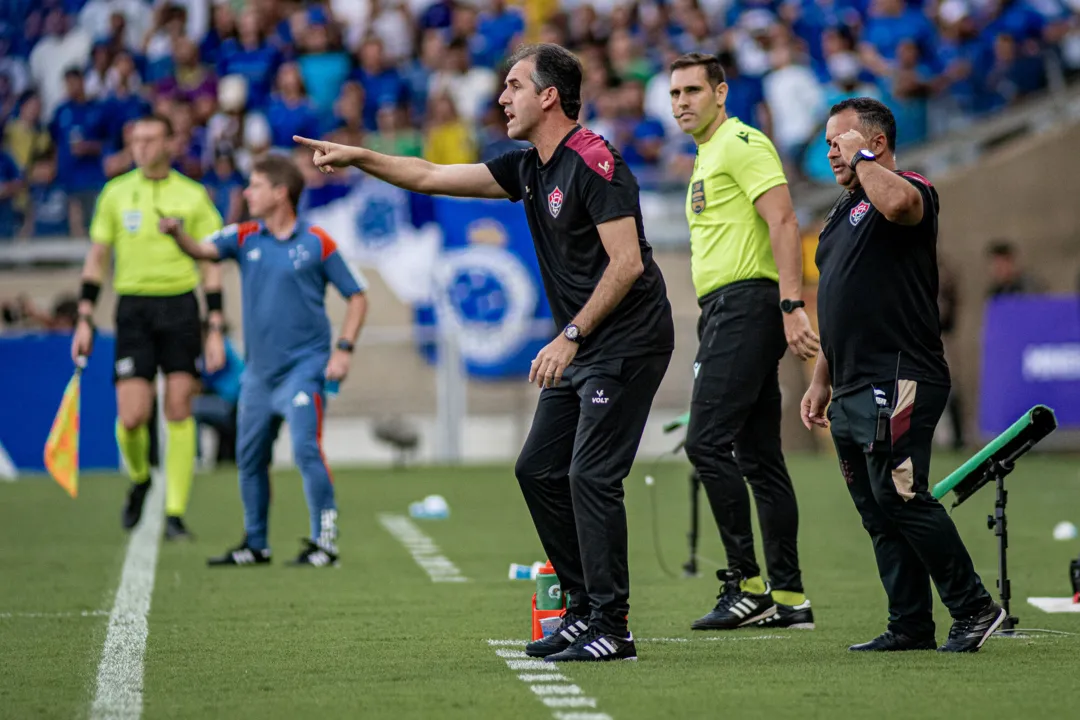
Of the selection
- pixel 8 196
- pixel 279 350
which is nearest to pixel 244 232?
pixel 279 350

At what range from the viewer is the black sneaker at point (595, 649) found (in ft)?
19.9

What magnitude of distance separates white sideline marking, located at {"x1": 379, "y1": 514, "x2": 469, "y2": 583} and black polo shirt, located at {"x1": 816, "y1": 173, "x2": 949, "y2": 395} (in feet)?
11.2

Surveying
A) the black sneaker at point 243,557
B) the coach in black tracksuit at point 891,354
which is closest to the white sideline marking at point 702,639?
the coach in black tracksuit at point 891,354

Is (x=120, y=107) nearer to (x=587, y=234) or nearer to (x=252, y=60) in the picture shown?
(x=252, y=60)

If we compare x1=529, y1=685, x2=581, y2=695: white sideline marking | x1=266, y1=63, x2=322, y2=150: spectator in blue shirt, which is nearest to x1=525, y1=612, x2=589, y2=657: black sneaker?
x1=529, y1=685, x2=581, y2=695: white sideline marking

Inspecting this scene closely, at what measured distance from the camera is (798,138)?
1944 cm

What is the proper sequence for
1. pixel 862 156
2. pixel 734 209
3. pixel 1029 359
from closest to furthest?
pixel 862 156 < pixel 734 209 < pixel 1029 359

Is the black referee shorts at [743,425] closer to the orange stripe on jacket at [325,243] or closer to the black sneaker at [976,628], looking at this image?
the black sneaker at [976,628]

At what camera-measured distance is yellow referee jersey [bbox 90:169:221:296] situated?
11039 mm

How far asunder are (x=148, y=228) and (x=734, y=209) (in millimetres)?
4908

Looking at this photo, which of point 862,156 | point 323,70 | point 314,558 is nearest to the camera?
point 862,156

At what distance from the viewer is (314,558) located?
9.62 metres

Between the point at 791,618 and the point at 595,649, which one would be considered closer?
the point at 595,649

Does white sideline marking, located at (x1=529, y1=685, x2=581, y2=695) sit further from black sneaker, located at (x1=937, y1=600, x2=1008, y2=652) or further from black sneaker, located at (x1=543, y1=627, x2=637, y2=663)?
black sneaker, located at (x1=937, y1=600, x2=1008, y2=652)
